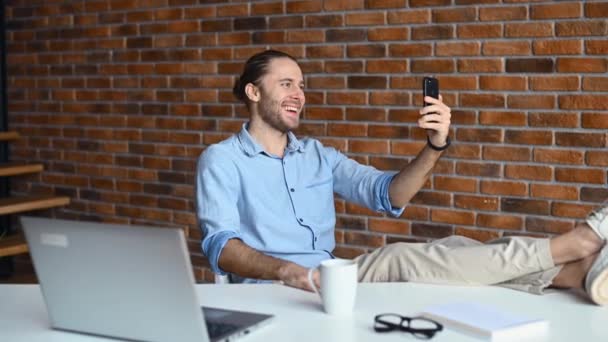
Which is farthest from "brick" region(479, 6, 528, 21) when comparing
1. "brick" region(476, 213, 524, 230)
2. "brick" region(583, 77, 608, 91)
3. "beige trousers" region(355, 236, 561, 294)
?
"beige trousers" region(355, 236, 561, 294)

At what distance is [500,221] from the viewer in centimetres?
335

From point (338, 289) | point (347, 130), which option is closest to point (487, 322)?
point (338, 289)

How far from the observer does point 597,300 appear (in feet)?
5.48

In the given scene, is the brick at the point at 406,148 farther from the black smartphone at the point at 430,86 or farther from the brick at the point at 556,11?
the black smartphone at the point at 430,86

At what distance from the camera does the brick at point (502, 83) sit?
3244mm

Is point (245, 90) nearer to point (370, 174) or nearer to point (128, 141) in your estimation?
point (370, 174)

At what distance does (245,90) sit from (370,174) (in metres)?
0.49

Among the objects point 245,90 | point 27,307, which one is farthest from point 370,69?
point 27,307

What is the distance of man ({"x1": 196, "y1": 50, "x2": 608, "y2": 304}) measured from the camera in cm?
185

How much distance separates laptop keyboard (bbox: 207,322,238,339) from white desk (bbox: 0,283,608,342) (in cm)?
3

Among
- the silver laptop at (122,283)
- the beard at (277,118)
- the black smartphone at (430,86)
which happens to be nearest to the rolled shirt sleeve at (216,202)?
the beard at (277,118)

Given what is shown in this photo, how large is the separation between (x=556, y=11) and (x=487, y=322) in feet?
6.38

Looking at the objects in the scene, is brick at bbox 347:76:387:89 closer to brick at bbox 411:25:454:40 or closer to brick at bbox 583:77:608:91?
brick at bbox 411:25:454:40

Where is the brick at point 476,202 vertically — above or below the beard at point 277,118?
below
